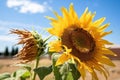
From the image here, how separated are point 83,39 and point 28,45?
0.21m

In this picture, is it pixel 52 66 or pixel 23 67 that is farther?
pixel 23 67

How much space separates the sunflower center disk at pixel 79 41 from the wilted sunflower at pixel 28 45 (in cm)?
→ 11

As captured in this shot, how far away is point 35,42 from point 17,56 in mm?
87

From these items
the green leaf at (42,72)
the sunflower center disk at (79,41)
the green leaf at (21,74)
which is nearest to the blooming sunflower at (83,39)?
the sunflower center disk at (79,41)

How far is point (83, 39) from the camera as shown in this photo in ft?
4.94

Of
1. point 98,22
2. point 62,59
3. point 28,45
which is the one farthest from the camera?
point 98,22

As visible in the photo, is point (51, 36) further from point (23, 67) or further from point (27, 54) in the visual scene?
point (23, 67)

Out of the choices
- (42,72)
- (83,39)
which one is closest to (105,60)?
(83,39)

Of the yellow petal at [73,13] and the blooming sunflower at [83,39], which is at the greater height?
the yellow petal at [73,13]

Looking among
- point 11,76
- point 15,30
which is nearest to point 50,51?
point 15,30

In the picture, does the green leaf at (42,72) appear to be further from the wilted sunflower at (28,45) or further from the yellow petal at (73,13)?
the yellow petal at (73,13)

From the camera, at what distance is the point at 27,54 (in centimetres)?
143

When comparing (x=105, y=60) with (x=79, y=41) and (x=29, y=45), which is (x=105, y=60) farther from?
(x=29, y=45)

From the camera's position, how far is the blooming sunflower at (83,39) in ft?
4.62
